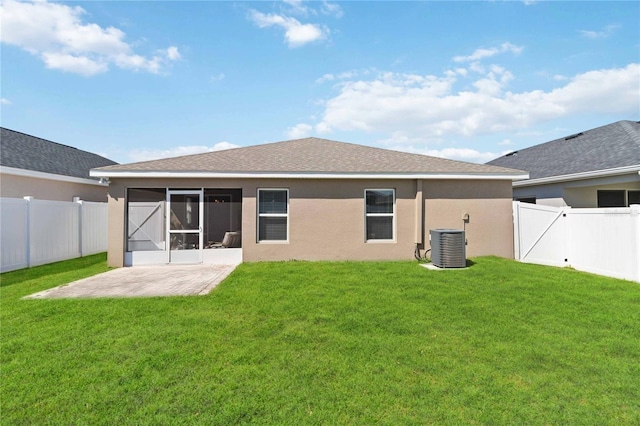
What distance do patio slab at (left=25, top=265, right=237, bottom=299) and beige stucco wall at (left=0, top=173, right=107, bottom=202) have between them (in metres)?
6.21

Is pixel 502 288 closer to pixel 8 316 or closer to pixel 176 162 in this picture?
pixel 8 316

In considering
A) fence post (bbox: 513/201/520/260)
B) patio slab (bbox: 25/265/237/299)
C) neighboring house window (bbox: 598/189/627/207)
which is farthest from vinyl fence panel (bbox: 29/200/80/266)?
neighboring house window (bbox: 598/189/627/207)

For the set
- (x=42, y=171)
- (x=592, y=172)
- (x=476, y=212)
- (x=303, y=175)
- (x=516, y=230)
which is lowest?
(x=516, y=230)

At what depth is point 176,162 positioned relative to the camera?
984 centimetres

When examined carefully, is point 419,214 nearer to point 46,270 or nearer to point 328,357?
point 328,357

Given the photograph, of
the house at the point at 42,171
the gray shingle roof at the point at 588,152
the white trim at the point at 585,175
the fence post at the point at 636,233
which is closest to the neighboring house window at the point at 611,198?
the gray shingle roof at the point at 588,152

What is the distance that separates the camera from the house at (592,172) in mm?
9966

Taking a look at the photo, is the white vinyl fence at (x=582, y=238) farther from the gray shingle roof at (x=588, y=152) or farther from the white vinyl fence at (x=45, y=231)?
the white vinyl fence at (x=45, y=231)

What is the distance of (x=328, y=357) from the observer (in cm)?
356

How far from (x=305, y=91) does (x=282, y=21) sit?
8.91ft

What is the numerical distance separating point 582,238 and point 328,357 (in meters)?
9.27

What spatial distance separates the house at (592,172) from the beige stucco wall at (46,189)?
19.9 meters

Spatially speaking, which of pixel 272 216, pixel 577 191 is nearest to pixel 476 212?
pixel 577 191

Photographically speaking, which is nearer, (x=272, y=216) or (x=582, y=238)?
(x=582, y=238)
